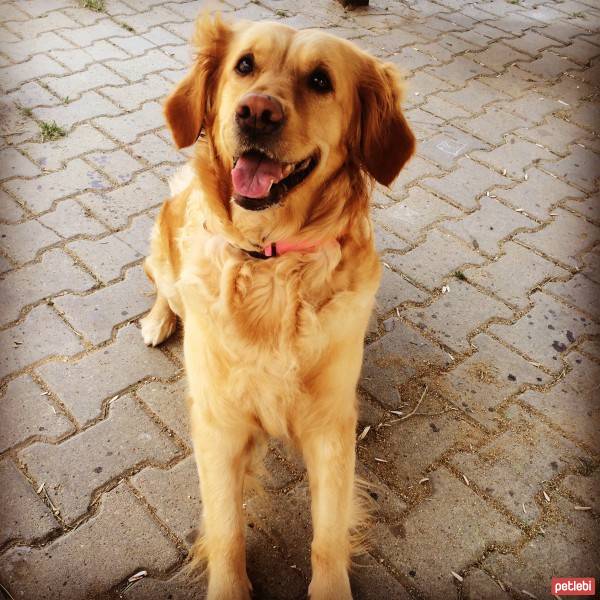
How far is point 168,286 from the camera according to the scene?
2699 millimetres

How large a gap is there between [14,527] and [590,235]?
3.42 metres

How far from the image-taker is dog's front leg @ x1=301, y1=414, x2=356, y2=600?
2.01m

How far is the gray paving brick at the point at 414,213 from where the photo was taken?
3615 mm

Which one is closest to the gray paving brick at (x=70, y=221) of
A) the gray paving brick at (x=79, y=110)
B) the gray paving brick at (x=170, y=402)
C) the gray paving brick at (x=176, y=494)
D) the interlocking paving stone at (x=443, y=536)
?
the gray paving brick at (x=79, y=110)

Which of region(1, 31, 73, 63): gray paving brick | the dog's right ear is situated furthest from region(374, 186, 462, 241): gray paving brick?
region(1, 31, 73, 63): gray paving brick

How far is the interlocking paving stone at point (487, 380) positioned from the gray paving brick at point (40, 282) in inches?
72.9

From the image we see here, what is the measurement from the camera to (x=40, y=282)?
3.02m

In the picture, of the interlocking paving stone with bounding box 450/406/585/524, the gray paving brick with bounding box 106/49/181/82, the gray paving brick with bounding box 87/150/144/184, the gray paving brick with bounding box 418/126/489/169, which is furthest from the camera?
the gray paving brick with bounding box 106/49/181/82

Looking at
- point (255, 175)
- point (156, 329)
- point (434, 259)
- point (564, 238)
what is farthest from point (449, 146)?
point (255, 175)

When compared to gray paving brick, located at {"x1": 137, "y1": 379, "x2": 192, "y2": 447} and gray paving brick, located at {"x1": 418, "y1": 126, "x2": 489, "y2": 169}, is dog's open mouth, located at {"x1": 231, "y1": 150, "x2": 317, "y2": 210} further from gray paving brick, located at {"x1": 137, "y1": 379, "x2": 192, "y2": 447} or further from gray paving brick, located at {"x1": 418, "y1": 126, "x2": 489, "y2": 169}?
gray paving brick, located at {"x1": 418, "y1": 126, "x2": 489, "y2": 169}

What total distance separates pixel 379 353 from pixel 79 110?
2781 millimetres

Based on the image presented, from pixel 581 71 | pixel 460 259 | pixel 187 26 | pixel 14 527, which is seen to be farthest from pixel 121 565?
pixel 581 71

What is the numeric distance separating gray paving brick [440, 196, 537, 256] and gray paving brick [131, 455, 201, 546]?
6.97 feet

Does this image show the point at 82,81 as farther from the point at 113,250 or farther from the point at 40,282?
the point at 40,282
